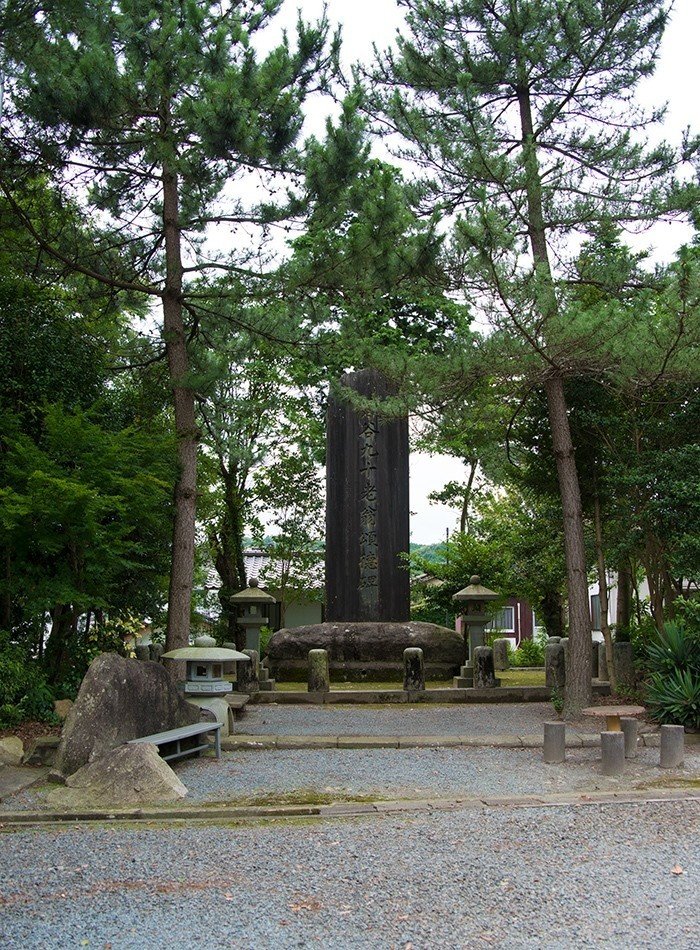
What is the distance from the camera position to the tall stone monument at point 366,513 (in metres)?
17.0

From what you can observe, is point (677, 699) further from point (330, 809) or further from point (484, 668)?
point (330, 809)

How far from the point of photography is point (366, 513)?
17.3m

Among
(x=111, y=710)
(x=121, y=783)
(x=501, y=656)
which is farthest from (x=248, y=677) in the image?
(x=501, y=656)

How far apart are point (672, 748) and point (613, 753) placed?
0.64 meters

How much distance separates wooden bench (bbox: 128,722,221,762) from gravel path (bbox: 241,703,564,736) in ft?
4.31

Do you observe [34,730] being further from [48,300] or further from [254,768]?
[48,300]

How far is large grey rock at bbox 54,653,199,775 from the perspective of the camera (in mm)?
7250

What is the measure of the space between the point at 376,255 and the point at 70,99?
13.3 ft

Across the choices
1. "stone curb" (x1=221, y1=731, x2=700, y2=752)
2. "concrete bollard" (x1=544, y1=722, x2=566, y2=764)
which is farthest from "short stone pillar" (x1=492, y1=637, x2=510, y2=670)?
"concrete bollard" (x1=544, y1=722, x2=566, y2=764)

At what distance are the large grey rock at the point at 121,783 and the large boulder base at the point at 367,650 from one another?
881 cm

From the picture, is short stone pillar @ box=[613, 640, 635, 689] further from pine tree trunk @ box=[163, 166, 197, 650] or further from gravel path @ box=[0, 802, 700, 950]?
gravel path @ box=[0, 802, 700, 950]

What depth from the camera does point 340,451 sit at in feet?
58.0

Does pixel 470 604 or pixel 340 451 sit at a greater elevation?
pixel 340 451

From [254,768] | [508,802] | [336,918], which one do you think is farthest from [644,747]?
[336,918]
